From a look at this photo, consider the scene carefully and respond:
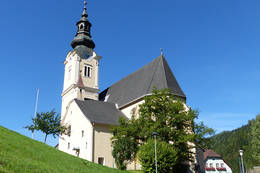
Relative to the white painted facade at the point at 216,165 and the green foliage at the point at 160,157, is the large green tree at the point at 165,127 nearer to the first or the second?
the green foliage at the point at 160,157

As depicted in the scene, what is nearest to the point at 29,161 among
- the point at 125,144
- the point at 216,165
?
the point at 125,144

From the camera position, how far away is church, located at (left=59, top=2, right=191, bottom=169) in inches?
1185

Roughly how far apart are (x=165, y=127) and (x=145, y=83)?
13159mm

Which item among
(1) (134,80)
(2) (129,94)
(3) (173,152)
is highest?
(1) (134,80)

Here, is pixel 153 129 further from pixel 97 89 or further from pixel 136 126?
pixel 97 89

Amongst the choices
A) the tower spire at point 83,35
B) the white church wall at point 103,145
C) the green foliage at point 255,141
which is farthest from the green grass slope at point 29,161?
the tower spire at point 83,35

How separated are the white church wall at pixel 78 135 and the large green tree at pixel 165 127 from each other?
489 centimetres

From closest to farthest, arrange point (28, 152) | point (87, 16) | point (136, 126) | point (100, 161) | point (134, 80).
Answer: point (28, 152)
point (136, 126)
point (100, 161)
point (134, 80)
point (87, 16)

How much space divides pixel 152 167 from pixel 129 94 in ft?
58.0

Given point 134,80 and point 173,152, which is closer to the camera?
point 173,152

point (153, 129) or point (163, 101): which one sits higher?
point (163, 101)

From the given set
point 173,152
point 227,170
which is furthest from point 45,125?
point 227,170

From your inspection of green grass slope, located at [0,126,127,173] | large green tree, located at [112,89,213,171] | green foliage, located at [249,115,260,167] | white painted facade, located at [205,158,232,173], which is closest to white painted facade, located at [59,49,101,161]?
large green tree, located at [112,89,213,171]

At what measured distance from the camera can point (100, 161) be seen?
29.5 meters
